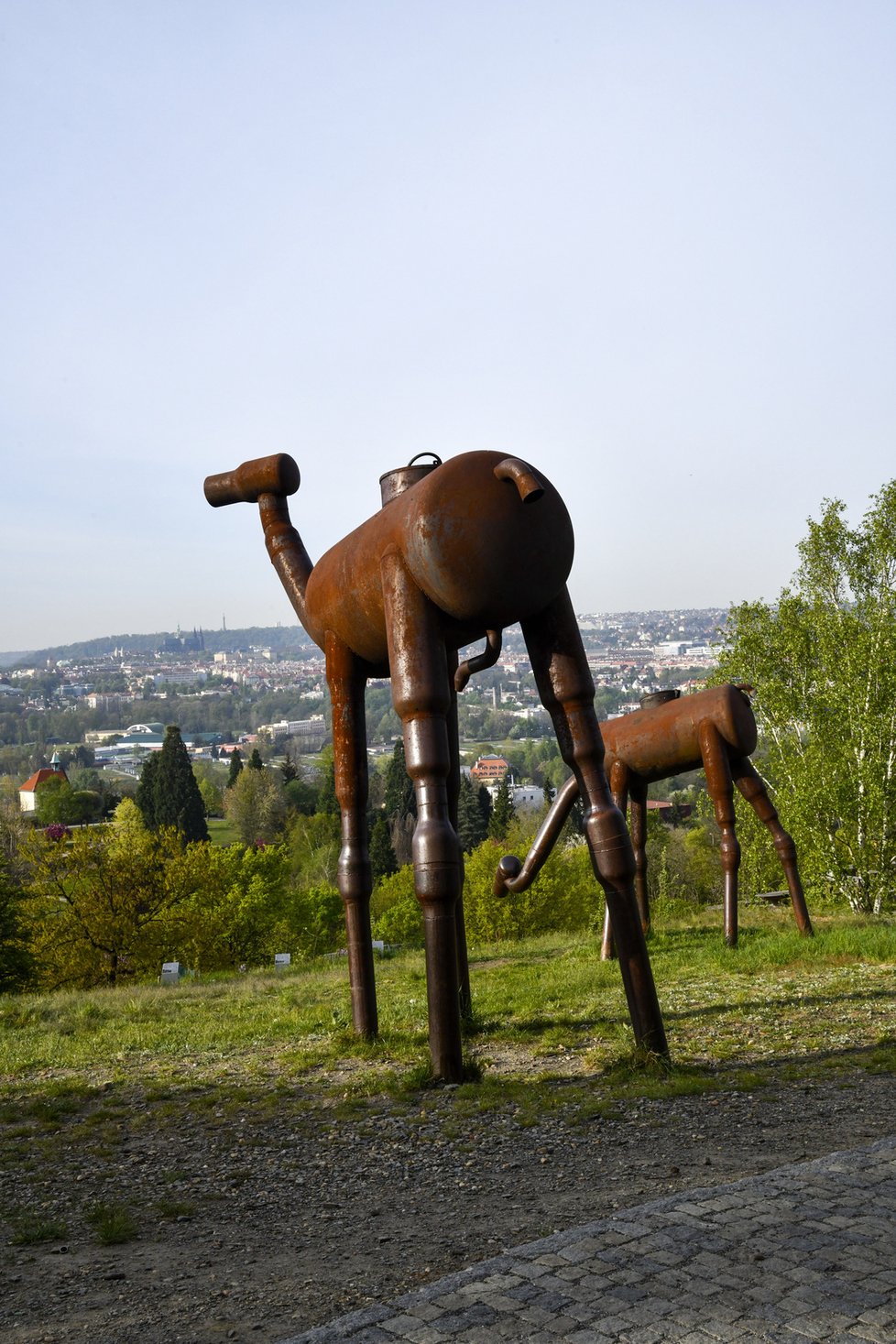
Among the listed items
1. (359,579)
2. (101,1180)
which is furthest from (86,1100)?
(359,579)

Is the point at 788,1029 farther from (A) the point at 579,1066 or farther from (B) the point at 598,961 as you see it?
(B) the point at 598,961

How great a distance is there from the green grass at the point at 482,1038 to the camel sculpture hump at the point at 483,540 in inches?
149

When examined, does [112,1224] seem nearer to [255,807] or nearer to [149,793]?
[149,793]

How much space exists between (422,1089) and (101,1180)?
251 cm

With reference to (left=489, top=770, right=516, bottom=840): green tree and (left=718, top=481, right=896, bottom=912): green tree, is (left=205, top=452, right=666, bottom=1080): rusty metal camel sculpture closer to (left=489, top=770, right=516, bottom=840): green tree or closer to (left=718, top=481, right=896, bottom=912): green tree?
(left=718, top=481, right=896, bottom=912): green tree

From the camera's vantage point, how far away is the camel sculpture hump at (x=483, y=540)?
804 cm

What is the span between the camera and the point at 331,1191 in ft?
20.6

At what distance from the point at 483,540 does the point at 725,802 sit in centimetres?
774

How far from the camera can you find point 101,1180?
22.4 ft

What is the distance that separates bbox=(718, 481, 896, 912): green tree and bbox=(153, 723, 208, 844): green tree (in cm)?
5135

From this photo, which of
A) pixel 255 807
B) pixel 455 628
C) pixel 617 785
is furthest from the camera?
pixel 255 807

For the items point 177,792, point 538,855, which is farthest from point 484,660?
point 177,792

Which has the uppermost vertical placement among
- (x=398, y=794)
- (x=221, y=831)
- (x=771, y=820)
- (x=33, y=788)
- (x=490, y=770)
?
(x=33, y=788)

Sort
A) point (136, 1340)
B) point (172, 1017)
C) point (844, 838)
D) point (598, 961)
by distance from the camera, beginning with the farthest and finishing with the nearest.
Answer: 1. point (844, 838)
2. point (598, 961)
3. point (172, 1017)
4. point (136, 1340)
